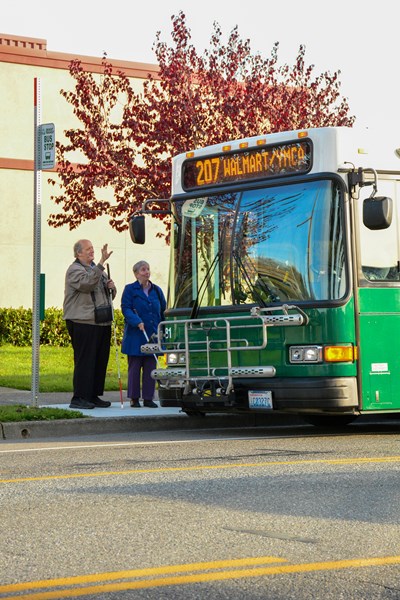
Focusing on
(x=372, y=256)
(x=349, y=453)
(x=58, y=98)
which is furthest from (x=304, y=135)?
(x=58, y=98)

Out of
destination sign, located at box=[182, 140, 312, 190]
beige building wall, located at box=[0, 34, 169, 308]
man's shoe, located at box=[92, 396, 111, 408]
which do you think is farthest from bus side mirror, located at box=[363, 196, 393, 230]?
beige building wall, located at box=[0, 34, 169, 308]

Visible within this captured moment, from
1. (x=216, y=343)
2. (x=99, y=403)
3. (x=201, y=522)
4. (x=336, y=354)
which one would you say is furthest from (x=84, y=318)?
(x=201, y=522)

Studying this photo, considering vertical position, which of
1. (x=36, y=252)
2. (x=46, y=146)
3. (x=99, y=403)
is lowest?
(x=99, y=403)

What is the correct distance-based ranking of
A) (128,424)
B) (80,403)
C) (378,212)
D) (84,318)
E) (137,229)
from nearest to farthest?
(378,212)
(128,424)
(137,229)
(80,403)
(84,318)

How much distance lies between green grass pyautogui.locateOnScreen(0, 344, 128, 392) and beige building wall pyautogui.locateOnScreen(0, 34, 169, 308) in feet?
8.81

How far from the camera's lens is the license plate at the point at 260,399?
12.5 m

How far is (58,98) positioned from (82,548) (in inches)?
959

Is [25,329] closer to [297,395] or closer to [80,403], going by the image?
[80,403]

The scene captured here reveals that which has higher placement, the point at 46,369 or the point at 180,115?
the point at 180,115

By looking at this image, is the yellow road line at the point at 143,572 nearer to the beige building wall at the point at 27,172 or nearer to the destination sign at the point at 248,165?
the destination sign at the point at 248,165

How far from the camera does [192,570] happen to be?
6.09 metres

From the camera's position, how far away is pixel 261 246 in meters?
13.0

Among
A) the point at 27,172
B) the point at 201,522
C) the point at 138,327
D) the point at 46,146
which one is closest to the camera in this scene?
the point at 201,522

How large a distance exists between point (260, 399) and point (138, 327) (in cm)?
318
